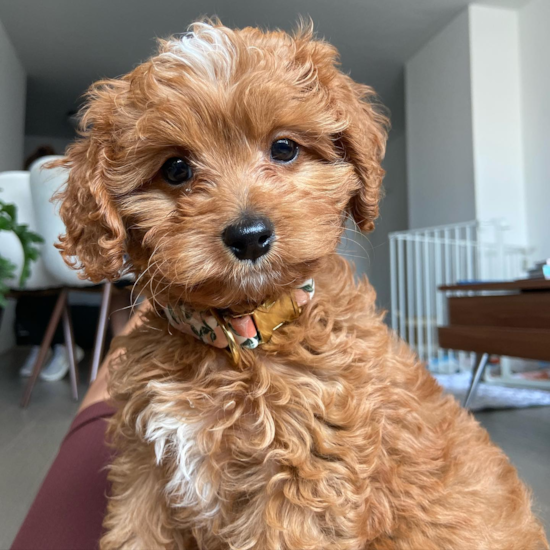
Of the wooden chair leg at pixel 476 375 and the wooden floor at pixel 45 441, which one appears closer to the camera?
the wooden floor at pixel 45 441

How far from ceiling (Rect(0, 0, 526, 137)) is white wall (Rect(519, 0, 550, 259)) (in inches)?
17.8

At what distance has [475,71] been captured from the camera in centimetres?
611

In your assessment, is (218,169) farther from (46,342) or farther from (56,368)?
(56,368)

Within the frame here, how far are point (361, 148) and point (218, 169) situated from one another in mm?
346

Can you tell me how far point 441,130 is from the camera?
6816mm

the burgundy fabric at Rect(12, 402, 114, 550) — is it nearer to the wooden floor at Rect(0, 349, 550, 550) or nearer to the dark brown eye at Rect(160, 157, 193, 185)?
the wooden floor at Rect(0, 349, 550, 550)

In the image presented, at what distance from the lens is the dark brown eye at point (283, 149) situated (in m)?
1.04

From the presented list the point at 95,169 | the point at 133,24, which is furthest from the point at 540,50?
the point at 95,169

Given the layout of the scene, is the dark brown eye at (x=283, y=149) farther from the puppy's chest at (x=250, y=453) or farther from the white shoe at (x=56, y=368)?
the white shoe at (x=56, y=368)

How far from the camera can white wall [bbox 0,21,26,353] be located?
682 cm

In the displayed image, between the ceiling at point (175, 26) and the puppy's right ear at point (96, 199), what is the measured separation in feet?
15.5

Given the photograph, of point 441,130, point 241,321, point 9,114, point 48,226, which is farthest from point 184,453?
point 9,114

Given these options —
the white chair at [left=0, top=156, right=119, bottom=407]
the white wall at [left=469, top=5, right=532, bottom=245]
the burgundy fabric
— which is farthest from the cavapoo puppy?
the white wall at [left=469, top=5, right=532, bottom=245]

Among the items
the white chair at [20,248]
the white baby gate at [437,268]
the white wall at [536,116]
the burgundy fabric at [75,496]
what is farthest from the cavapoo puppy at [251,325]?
the white wall at [536,116]
